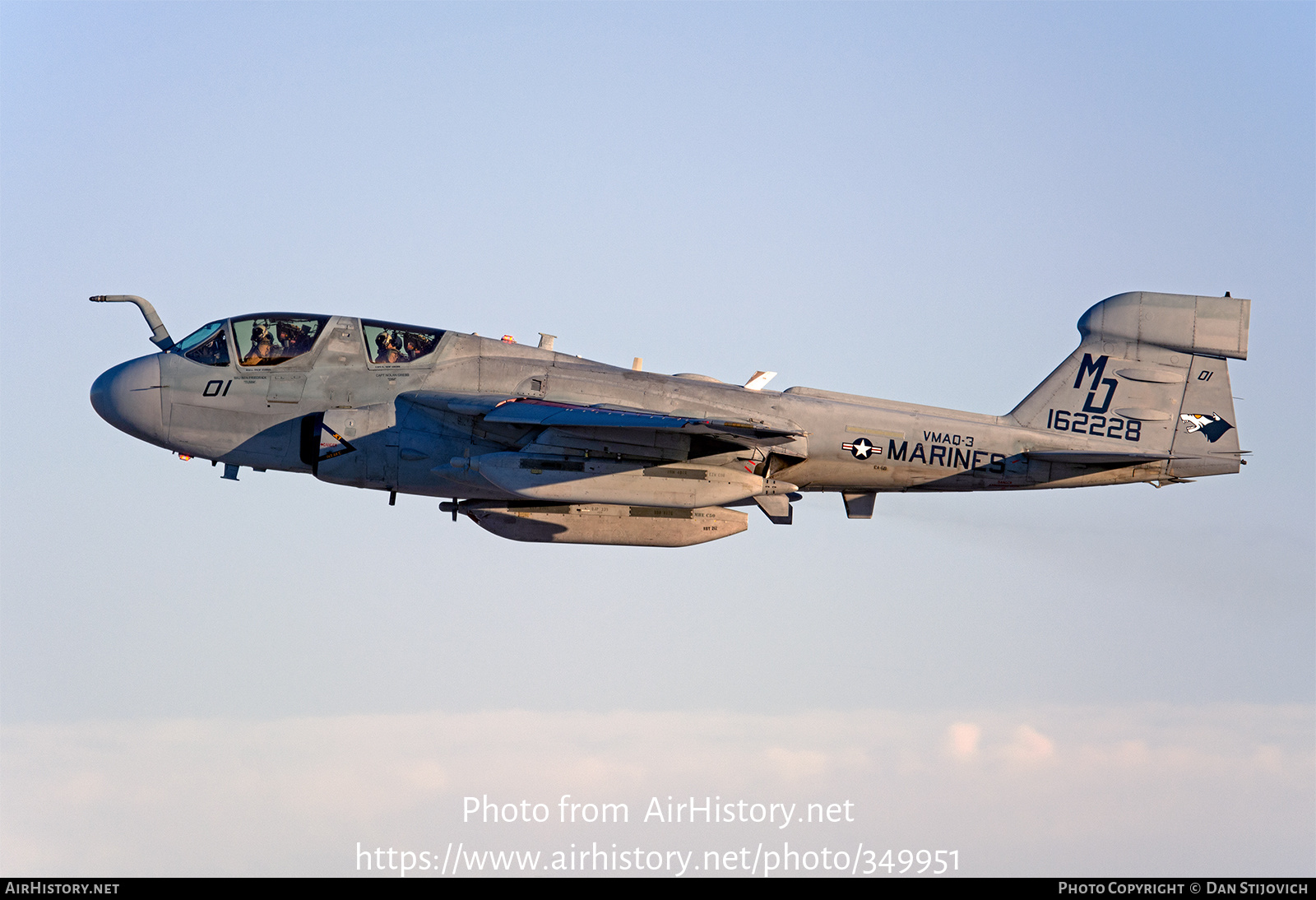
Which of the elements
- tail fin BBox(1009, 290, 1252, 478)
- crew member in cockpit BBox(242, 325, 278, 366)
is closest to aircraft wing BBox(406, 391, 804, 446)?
crew member in cockpit BBox(242, 325, 278, 366)

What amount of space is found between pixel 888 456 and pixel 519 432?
18.0 ft

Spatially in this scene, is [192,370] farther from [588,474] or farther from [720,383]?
[720,383]

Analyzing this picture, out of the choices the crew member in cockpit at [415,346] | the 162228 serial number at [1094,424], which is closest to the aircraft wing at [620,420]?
the crew member in cockpit at [415,346]

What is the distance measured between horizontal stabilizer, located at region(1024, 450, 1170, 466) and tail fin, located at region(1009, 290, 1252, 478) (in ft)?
1.30

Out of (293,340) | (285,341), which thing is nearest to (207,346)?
(285,341)

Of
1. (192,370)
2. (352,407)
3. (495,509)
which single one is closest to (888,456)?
(495,509)

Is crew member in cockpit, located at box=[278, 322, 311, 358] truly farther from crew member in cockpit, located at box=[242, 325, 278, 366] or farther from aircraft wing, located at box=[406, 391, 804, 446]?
aircraft wing, located at box=[406, 391, 804, 446]

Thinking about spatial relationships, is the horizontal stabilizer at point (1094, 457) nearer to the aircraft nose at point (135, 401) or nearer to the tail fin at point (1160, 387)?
the tail fin at point (1160, 387)

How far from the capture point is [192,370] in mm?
22516

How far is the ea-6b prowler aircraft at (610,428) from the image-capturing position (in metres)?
21.8

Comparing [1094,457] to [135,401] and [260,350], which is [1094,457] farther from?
[135,401]

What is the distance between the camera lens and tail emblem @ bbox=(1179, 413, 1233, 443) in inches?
906

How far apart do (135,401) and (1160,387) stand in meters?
15.5

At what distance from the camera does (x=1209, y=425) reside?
23.0m
